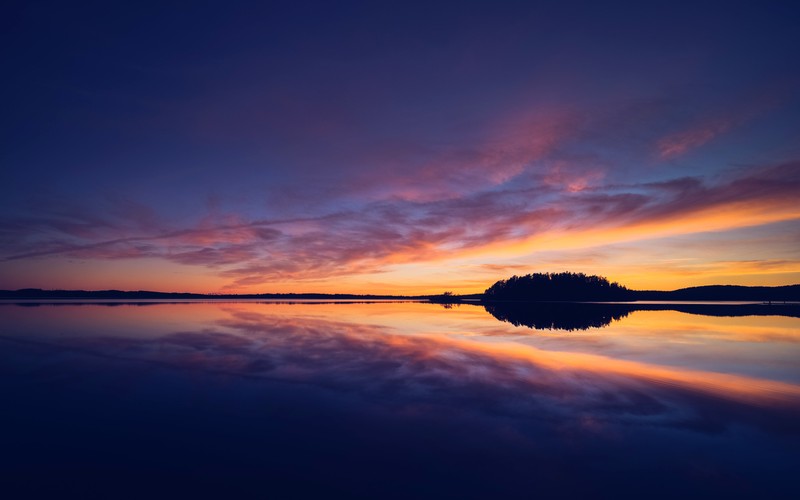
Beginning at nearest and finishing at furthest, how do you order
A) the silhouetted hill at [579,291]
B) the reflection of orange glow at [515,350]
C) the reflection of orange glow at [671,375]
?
1. the reflection of orange glow at [671,375]
2. the reflection of orange glow at [515,350]
3. the silhouetted hill at [579,291]

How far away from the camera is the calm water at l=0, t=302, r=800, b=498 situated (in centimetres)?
700

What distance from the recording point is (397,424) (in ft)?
32.2

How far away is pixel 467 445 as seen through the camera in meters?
8.60

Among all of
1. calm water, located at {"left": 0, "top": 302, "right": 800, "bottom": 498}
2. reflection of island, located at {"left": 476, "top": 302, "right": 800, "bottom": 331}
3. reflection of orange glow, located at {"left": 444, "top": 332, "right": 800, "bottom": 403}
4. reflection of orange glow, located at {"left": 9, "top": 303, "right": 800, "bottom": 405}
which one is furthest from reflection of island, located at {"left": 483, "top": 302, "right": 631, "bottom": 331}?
calm water, located at {"left": 0, "top": 302, "right": 800, "bottom": 498}

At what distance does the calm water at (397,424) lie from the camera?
23.0ft

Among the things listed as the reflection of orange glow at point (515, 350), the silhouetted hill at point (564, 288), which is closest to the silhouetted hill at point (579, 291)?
the silhouetted hill at point (564, 288)

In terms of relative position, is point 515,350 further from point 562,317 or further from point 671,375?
point 562,317

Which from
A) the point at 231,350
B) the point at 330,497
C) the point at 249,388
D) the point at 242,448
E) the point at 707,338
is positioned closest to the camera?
the point at 330,497

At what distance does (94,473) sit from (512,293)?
150m

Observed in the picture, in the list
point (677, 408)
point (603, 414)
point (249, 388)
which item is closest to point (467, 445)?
point (603, 414)

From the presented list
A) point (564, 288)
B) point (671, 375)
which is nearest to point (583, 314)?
point (671, 375)

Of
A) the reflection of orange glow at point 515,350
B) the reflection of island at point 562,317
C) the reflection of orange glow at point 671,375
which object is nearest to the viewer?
the reflection of orange glow at point 671,375

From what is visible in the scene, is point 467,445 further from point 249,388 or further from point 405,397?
point 249,388

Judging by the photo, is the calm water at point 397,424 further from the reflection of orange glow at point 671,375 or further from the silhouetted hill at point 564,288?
the silhouetted hill at point 564,288
